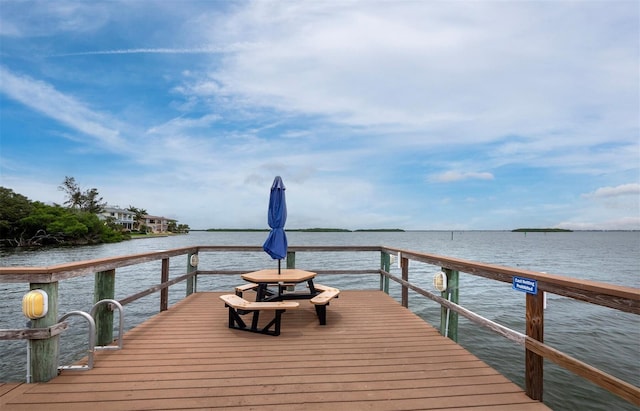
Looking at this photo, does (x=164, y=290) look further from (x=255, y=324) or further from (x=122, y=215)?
(x=122, y=215)

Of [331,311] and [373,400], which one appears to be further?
[331,311]

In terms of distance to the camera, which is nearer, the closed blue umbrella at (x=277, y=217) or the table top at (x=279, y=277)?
the table top at (x=279, y=277)

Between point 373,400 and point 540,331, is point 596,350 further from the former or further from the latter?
point 373,400

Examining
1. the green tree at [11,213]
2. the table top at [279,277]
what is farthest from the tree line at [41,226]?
the table top at [279,277]

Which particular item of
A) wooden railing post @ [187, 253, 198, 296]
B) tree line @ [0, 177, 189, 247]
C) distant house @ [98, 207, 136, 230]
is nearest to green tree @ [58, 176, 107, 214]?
distant house @ [98, 207, 136, 230]

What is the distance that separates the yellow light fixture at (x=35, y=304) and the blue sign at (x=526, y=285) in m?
3.89

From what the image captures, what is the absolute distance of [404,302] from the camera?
5.94 meters

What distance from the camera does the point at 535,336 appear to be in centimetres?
254

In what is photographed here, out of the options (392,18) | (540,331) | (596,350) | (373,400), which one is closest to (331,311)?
(373,400)

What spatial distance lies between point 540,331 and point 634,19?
1041 cm

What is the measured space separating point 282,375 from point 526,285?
224 cm

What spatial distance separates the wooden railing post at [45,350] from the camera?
272 centimetres

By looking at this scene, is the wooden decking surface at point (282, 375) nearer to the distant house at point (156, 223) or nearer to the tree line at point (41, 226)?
the tree line at point (41, 226)

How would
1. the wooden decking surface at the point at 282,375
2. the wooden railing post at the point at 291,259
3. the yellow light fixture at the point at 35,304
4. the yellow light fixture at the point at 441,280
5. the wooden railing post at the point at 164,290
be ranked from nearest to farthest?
the wooden decking surface at the point at 282,375 < the yellow light fixture at the point at 35,304 < the yellow light fixture at the point at 441,280 < the wooden railing post at the point at 164,290 < the wooden railing post at the point at 291,259
